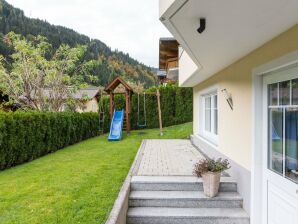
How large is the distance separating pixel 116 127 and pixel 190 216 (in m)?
11.0

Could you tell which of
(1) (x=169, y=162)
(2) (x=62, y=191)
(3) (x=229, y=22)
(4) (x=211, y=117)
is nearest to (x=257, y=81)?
(3) (x=229, y=22)

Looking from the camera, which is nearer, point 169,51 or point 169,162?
point 169,162

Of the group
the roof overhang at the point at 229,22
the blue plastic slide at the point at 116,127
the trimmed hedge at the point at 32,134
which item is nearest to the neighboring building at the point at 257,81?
the roof overhang at the point at 229,22

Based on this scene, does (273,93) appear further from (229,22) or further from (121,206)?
(121,206)

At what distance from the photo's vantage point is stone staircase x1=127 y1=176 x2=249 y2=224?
4.86 meters

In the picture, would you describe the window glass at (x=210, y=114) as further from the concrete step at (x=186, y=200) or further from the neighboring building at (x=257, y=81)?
the concrete step at (x=186, y=200)

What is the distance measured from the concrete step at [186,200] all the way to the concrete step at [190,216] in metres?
0.12

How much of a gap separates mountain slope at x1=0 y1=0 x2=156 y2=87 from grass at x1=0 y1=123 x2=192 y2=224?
129 feet

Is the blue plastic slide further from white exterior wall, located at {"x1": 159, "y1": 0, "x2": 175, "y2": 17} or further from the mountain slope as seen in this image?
the mountain slope

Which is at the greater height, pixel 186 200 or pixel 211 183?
pixel 211 183

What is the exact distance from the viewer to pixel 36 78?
47.3ft

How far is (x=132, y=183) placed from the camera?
18.5ft

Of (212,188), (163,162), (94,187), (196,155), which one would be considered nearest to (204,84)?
(196,155)

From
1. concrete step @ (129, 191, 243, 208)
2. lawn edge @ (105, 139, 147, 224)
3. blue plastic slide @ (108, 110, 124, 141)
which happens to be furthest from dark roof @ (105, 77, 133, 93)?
concrete step @ (129, 191, 243, 208)
